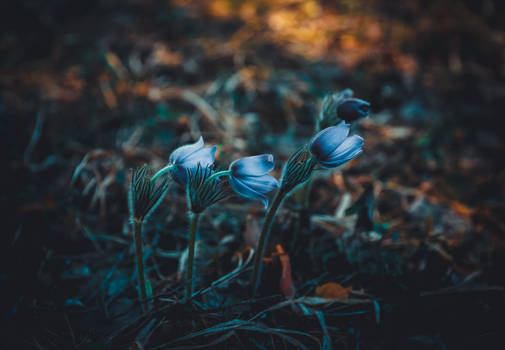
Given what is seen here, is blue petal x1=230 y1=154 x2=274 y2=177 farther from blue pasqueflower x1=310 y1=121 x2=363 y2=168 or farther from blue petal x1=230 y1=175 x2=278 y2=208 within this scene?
blue pasqueflower x1=310 y1=121 x2=363 y2=168

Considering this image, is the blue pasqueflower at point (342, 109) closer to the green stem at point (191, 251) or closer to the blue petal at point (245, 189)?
the blue petal at point (245, 189)

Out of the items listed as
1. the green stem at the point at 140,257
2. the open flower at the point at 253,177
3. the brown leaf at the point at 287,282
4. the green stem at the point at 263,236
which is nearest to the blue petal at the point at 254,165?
the open flower at the point at 253,177

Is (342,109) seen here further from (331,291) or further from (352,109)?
(331,291)

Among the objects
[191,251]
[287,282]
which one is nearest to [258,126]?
[287,282]

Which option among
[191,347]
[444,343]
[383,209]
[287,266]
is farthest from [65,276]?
[383,209]

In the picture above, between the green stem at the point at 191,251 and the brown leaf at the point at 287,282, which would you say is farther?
the brown leaf at the point at 287,282

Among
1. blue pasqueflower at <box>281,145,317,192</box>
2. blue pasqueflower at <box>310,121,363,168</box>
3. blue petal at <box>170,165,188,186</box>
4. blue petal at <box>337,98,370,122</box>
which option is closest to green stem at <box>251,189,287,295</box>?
blue pasqueflower at <box>281,145,317,192</box>

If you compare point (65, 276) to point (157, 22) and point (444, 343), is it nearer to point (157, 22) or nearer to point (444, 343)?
point (444, 343)
